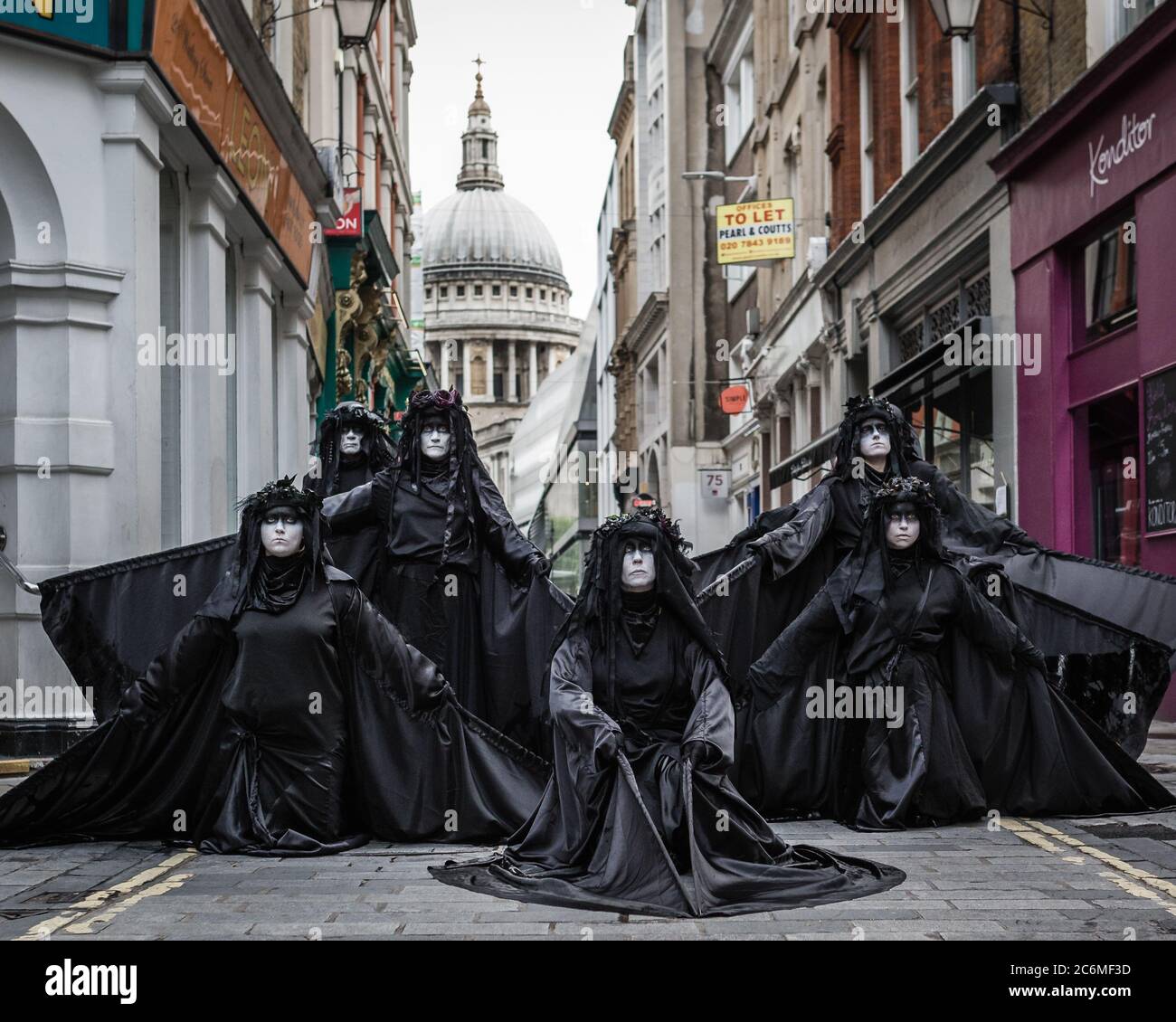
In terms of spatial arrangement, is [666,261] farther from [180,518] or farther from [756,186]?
[180,518]

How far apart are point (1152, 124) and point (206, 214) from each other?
25.2ft

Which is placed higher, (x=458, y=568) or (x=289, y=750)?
(x=458, y=568)

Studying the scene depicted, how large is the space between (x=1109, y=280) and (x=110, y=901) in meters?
10.4

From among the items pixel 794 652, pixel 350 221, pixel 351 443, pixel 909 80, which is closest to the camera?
pixel 794 652

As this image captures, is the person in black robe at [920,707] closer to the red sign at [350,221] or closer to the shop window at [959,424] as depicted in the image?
the shop window at [959,424]

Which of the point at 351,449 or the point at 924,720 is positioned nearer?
the point at 924,720

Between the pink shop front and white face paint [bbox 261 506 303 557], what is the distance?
7107mm

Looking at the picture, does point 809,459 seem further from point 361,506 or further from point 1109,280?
point 361,506

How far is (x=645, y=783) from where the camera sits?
267 inches

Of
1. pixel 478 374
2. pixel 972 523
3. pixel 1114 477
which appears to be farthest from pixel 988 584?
pixel 478 374

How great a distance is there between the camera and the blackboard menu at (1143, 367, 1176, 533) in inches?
474

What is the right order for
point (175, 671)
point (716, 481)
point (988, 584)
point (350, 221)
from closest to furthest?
point (175, 671), point (988, 584), point (350, 221), point (716, 481)

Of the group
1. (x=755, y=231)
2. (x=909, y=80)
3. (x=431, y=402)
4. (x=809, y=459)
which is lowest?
(x=431, y=402)
